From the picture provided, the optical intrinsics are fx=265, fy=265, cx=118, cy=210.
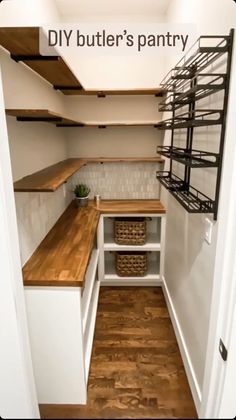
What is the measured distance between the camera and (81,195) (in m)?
2.88

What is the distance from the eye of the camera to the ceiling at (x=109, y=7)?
2.30 metres

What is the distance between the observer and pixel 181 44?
1882mm

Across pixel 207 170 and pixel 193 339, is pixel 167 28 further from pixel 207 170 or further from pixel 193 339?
pixel 193 339

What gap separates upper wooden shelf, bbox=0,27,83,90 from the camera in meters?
1.14

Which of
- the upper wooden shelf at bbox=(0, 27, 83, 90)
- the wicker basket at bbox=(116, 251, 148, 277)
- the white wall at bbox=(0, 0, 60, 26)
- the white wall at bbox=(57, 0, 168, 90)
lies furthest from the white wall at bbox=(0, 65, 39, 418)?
the white wall at bbox=(57, 0, 168, 90)

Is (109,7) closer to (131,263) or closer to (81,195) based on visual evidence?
(81,195)

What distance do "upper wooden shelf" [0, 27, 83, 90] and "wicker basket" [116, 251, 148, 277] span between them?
1718 mm

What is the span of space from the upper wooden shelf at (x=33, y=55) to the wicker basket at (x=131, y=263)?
1.72 meters

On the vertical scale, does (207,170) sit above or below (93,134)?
below

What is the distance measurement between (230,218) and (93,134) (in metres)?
2.40

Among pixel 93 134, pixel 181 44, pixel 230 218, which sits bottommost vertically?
pixel 230 218

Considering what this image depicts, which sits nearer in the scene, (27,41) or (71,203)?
(27,41)

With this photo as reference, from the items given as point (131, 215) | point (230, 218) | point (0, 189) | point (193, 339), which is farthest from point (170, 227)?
point (0, 189)

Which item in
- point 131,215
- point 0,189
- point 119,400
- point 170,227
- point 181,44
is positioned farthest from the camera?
point 131,215
